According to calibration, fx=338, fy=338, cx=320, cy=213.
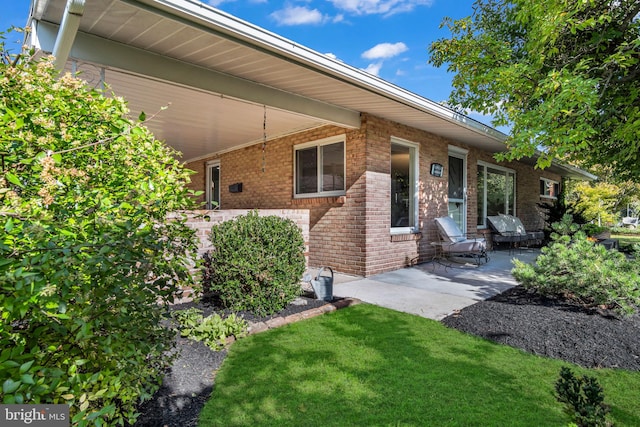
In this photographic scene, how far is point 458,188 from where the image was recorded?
9102 mm

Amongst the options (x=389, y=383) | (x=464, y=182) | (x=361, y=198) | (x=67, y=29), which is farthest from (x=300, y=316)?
(x=464, y=182)

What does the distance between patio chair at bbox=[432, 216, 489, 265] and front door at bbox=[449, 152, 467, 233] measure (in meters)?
1.11

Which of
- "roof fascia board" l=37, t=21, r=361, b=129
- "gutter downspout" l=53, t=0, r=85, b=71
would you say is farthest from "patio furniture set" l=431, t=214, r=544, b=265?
"gutter downspout" l=53, t=0, r=85, b=71

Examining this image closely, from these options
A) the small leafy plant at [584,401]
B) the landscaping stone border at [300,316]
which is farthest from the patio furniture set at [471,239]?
the small leafy plant at [584,401]

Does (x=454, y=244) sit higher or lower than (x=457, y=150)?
lower

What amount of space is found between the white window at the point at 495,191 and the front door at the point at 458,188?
1196 millimetres

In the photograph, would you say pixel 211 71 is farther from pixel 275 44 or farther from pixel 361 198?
pixel 361 198

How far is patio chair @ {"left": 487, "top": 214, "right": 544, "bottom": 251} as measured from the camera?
386 inches

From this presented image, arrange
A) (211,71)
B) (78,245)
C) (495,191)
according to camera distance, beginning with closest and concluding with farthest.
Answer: (78,245) → (211,71) → (495,191)

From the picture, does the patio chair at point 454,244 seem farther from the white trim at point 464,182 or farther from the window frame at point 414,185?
the white trim at point 464,182

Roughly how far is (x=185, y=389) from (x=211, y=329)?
33.6 inches

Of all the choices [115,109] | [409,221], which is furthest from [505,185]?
[115,109]

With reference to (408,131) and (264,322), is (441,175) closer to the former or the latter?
(408,131)

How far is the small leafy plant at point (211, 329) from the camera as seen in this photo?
317 centimetres
